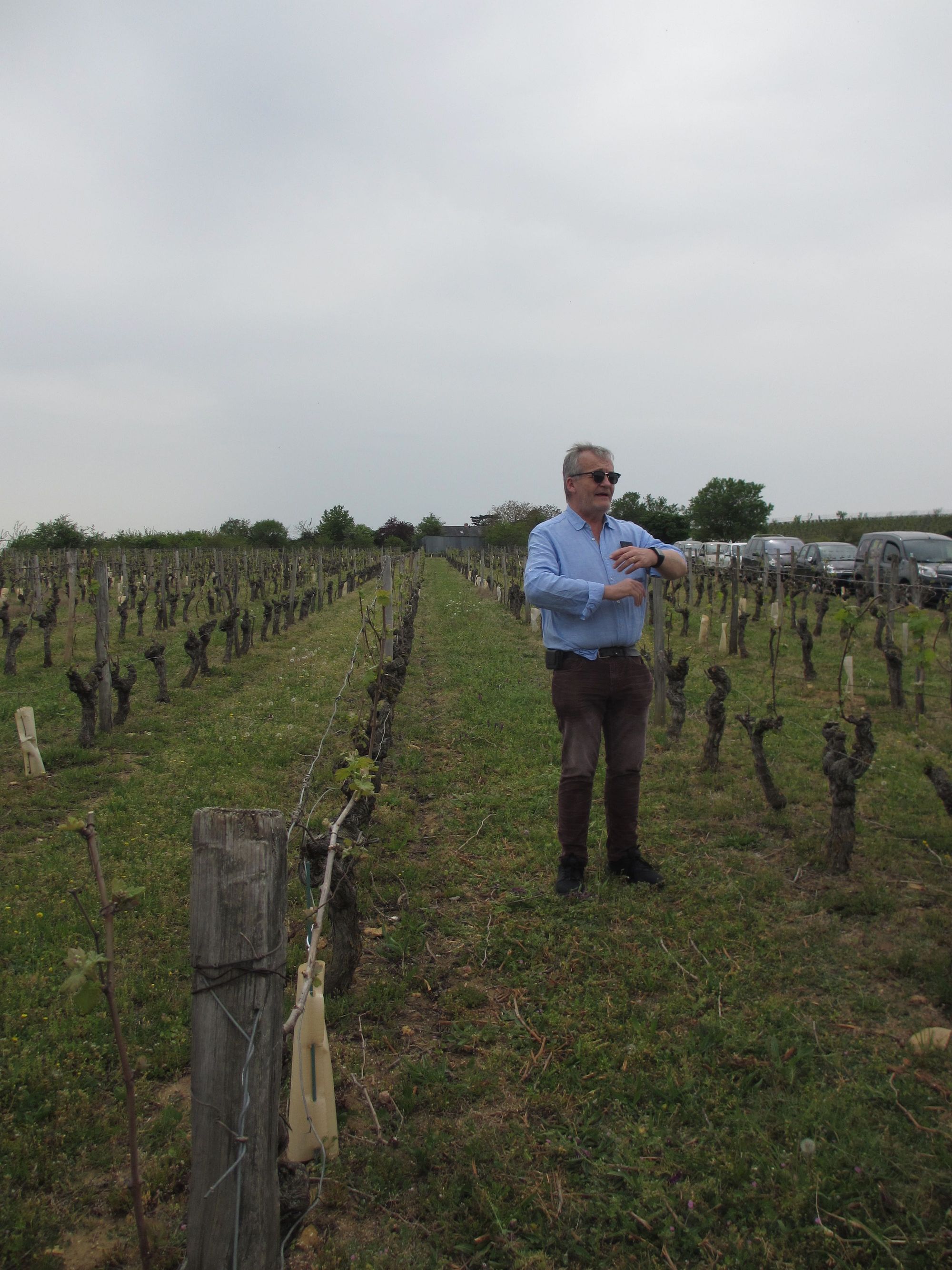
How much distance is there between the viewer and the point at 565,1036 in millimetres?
2947

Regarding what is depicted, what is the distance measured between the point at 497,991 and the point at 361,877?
1.40m

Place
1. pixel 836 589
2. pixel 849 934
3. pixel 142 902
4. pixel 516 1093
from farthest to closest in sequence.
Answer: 1. pixel 836 589
2. pixel 142 902
3. pixel 849 934
4. pixel 516 1093

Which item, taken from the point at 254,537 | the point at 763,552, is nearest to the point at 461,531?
the point at 254,537

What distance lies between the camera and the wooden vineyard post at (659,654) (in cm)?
735

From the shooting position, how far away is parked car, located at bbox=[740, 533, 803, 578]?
19984mm

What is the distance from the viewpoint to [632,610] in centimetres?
380

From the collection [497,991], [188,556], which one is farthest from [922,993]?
[188,556]

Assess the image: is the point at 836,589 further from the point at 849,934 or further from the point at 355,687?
the point at 849,934

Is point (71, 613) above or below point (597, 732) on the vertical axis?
above

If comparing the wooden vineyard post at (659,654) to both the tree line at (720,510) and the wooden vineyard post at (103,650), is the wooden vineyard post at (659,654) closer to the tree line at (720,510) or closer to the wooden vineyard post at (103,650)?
the wooden vineyard post at (103,650)

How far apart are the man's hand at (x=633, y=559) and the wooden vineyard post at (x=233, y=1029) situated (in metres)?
2.09

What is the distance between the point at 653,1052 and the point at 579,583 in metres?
1.86

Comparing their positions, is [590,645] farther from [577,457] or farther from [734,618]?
[734,618]

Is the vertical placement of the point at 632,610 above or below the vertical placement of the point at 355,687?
above
